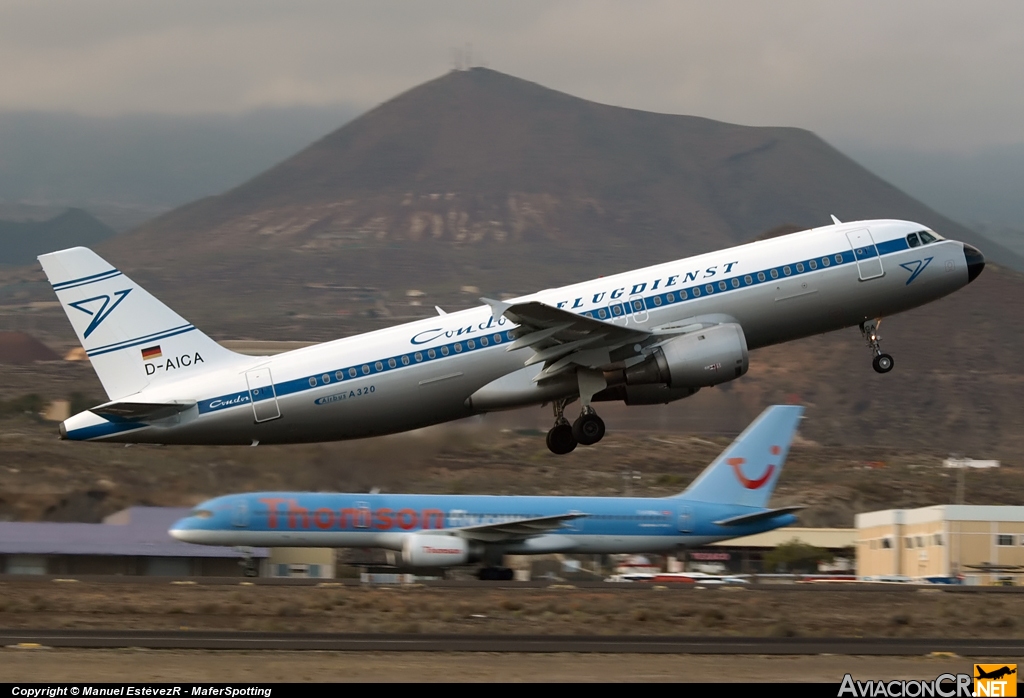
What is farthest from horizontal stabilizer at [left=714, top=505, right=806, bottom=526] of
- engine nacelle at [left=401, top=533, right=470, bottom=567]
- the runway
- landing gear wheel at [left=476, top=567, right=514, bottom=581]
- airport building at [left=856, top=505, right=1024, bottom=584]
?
airport building at [left=856, top=505, right=1024, bottom=584]

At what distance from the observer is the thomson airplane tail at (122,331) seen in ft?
128

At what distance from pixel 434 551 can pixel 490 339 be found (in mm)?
13687

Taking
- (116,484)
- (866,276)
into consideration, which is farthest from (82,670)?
(116,484)

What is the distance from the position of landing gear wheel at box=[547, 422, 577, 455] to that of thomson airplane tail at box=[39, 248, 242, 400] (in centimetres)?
907

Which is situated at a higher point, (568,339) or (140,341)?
(140,341)

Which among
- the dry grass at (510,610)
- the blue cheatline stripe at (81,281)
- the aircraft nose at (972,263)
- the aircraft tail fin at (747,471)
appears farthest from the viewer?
the aircraft tail fin at (747,471)

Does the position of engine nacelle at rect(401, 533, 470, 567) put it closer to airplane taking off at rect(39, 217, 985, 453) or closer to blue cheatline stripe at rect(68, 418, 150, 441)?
airplane taking off at rect(39, 217, 985, 453)

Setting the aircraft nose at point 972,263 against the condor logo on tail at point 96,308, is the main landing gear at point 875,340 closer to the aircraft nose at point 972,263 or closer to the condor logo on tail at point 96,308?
the aircraft nose at point 972,263

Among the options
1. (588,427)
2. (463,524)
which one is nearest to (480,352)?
(588,427)

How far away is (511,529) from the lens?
5047cm

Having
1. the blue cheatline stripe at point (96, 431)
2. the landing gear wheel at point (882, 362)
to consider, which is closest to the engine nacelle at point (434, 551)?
the blue cheatline stripe at point (96, 431)

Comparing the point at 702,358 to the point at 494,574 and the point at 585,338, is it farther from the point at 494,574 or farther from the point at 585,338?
the point at 494,574

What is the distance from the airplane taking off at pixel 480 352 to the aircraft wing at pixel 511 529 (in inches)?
449

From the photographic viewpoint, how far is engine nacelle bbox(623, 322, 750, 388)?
3728 centimetres
